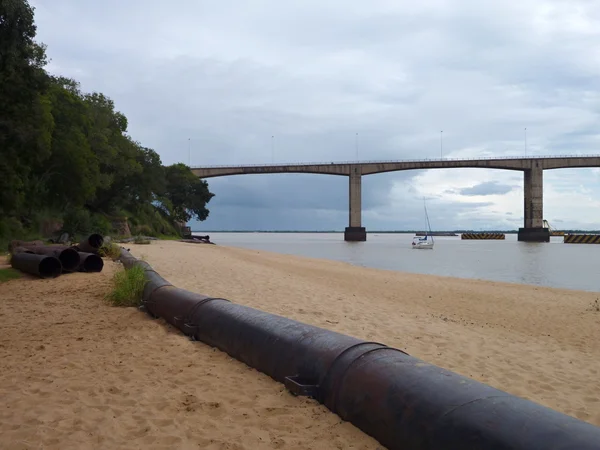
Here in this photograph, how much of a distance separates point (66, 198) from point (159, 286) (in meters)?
31.0

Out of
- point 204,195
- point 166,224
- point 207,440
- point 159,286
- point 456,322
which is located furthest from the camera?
point 204,195

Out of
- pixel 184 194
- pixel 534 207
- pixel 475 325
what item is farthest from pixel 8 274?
pixel 534 207

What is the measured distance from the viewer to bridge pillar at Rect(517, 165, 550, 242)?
89750 millimetres

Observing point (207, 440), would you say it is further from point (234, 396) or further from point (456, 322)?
point (456, 322)

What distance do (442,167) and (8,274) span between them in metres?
86.0

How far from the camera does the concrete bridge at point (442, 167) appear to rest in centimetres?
8975

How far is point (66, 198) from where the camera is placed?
121ft

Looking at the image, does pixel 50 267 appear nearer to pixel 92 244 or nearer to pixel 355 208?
pixel 92 244

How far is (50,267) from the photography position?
1421 cm

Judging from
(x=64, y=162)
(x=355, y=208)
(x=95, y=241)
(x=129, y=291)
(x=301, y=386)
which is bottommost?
(x=301, y=386)

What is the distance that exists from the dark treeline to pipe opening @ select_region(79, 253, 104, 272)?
6253 millimetres

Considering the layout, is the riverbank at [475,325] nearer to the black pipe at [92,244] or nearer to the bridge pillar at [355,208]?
the black pipe at [92,244]

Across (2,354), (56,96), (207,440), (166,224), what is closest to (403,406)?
(207,440)

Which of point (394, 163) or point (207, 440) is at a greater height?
point (394, 163)
